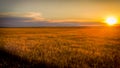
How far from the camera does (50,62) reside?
33.7ft

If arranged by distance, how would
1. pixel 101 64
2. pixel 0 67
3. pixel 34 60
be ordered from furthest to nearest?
pixel 34 60 → pixel 101 64 → pixel 0 67

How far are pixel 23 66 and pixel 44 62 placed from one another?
4.10 feet

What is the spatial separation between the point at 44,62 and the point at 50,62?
0.94 ft

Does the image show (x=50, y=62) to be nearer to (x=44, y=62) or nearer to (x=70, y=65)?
(x=44, y=62)

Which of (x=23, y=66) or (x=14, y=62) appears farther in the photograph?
(x=14, y=62)

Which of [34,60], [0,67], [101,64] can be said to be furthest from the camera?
[34,60]

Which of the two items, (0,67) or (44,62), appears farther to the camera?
(44,62)

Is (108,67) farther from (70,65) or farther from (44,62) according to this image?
(44,62)

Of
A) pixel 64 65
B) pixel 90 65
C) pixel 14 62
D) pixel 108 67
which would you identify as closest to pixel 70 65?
pixel 64 65

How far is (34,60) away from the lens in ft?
35.3

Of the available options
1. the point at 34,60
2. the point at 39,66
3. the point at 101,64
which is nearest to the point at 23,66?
the point at 39,66

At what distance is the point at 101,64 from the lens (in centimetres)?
1005

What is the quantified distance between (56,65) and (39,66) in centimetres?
78

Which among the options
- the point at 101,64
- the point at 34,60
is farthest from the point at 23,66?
the point at 101,64
